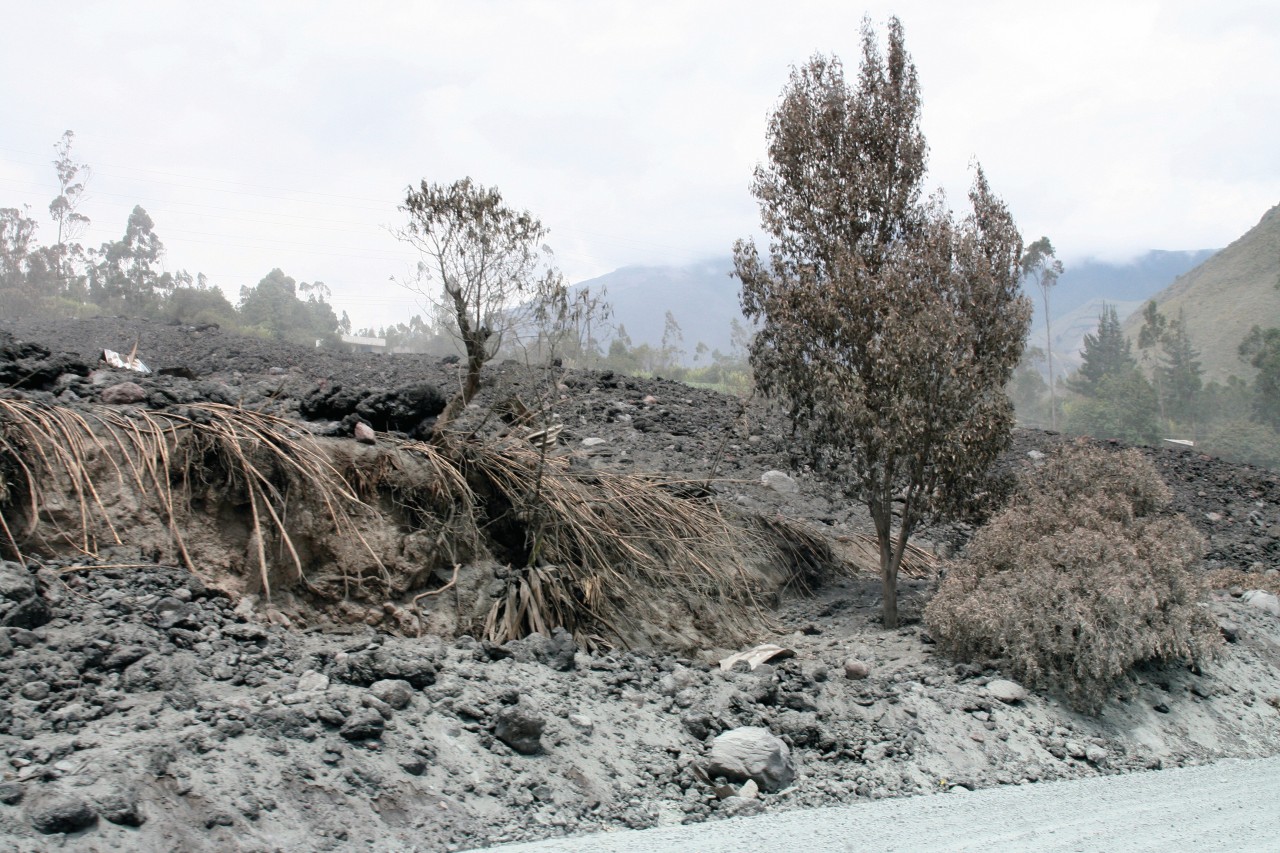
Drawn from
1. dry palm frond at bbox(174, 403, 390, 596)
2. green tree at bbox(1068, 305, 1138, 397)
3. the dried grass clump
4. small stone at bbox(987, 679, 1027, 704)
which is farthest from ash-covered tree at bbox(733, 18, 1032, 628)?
green tree at bbox(1068, 305, 1138, 397)

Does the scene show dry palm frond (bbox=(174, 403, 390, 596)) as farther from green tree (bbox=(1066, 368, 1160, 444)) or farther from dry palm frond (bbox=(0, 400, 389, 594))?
green tree (bbox=(1066, 368, 1160, 444))

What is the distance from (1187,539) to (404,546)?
490 centimetres

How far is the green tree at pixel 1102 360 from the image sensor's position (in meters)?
44.1

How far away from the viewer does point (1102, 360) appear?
150 ft

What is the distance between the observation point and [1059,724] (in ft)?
15.2

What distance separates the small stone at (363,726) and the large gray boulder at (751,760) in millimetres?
1333

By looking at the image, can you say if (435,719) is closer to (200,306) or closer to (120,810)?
(120,810)

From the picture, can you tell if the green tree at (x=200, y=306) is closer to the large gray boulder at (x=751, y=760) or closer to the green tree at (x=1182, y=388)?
the large gray boulder at (x=751, y=760)

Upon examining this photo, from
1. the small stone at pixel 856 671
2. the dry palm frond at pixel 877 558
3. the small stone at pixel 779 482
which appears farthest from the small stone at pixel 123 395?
the small stone at pixel 779 482

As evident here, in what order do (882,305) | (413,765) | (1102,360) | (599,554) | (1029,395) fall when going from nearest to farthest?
(413,765) < (599,554) < (882,305) < (1102,360) < (1029,395)

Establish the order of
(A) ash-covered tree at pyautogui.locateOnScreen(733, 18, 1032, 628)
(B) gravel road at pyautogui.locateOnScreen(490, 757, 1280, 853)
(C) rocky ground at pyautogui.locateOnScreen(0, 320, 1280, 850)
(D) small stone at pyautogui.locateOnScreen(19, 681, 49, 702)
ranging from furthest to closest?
(A) ash-covered tree at pyautogui.locateOnScreen(733, 18, 1032, 628), (B) gravel road at pyautogui.locateOnScreen(490, 757, 1280, 853), (D) small stone at pyautogui.locateOnScreen(19, 681, 49, 702), (C) rocky ground at pyautogui.locateOnScreen(0, 320, 1280, 850)

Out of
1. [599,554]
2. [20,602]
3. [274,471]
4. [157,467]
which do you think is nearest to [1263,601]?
[599,554]

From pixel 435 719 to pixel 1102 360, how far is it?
48.5 metres

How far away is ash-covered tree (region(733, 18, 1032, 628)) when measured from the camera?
6297mm
